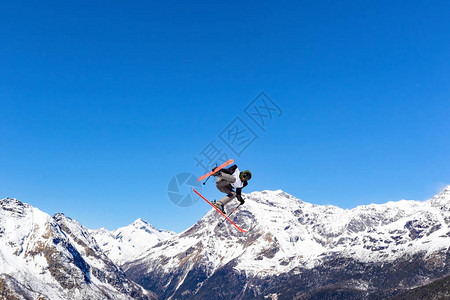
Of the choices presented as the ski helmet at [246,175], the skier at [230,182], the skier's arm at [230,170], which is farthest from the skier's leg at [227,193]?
the skier's arm at [230,170]

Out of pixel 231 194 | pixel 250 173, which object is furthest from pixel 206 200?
pixel 250 173

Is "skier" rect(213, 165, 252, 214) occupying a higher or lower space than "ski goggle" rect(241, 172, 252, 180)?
lower

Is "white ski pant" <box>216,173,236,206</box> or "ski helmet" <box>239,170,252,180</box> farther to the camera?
"ski helmet" <box>239,170,252,180</box>

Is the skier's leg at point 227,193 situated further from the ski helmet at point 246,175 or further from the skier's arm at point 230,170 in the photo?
the skier's arm at point 230,170

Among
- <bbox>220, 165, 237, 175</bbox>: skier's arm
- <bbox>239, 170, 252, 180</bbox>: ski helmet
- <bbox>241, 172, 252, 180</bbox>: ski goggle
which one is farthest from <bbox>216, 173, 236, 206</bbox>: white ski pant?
<bbox>241, 172, 252, 180</bbox>: ski goggle

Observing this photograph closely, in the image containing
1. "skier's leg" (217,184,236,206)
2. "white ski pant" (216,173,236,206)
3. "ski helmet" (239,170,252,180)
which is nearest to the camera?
"white ski pant" (216,173,236,206)

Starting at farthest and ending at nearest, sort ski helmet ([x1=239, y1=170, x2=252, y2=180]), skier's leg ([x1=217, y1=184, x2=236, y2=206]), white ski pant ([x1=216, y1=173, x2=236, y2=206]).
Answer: skier's leg ([x1=217, y1=184, x2=236, y2=206]) → ski helmet ([x1=239, y1=170, x2=252, y2=180]) → white ski pant ([x1=216, y1=173, x2=236, y2=206])

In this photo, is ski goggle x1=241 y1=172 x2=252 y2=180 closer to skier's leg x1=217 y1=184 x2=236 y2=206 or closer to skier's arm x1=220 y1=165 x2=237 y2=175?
skier's arm x1=220 y1=165 x2=237 y2=175

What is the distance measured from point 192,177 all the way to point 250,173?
517 centimetres

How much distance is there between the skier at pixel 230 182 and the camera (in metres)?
31.8

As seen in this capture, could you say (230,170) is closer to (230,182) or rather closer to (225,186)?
(230,182)

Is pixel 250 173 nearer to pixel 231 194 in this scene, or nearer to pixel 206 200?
pixel 231 194

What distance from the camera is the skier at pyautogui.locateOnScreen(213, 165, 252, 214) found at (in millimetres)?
31847

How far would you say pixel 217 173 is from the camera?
30875 millimetres
